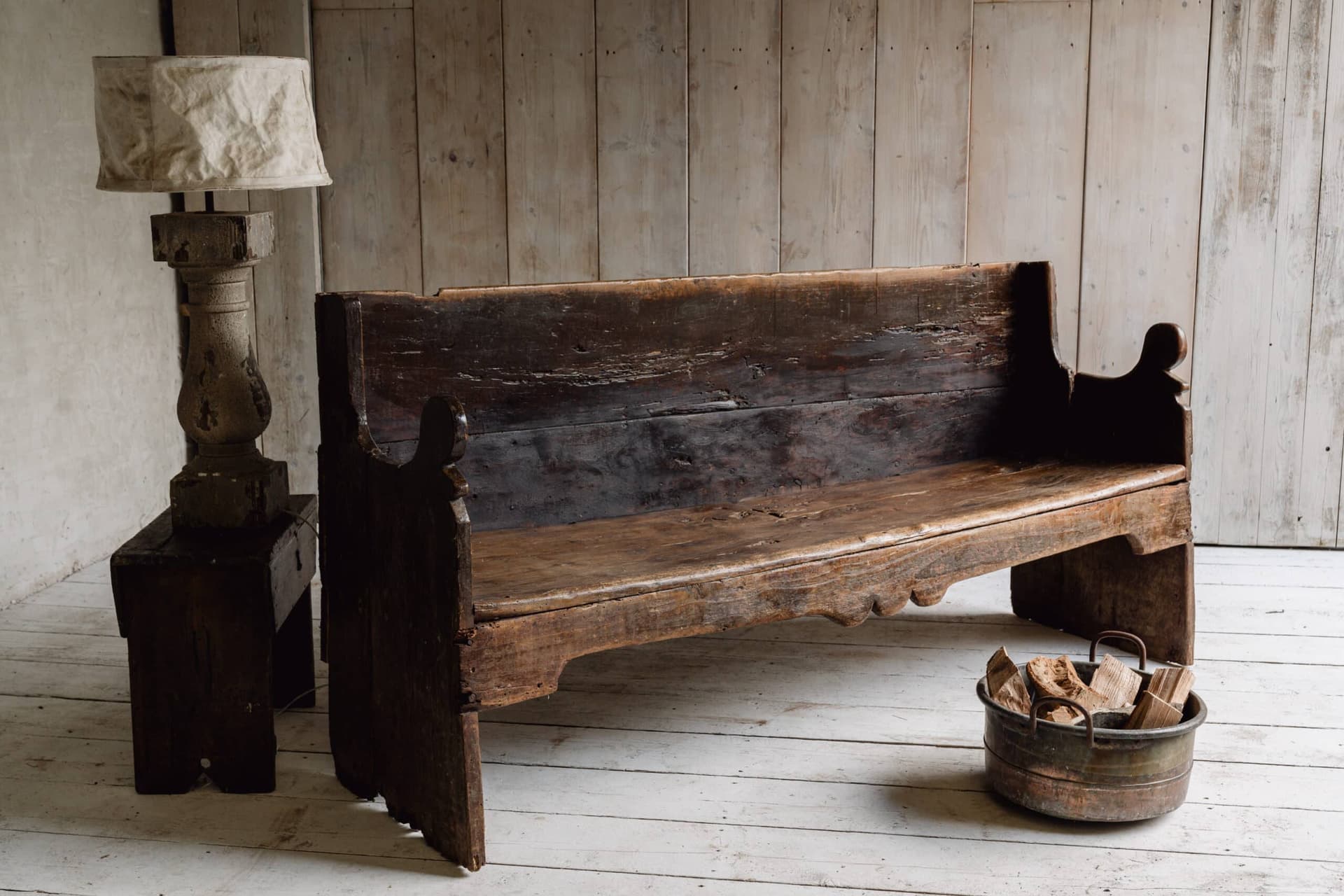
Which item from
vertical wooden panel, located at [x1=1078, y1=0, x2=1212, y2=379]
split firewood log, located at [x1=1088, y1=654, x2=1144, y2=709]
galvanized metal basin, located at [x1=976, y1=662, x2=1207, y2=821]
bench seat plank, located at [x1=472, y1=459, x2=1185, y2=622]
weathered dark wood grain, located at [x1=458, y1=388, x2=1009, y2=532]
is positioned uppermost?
vertical wooden panel, located at [x1=1078, y1=0, x2=1212, y2=379]

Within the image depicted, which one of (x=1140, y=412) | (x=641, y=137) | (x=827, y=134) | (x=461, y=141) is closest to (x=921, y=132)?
(x=827, y=134)

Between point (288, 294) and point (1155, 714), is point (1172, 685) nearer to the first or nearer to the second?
point (1155, 714)

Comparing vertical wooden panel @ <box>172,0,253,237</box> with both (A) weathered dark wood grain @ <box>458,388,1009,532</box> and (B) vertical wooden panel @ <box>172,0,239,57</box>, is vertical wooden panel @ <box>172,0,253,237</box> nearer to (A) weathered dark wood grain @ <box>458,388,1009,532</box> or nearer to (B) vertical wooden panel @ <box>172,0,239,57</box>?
(B) vertical wooden panel @ <box>172,0,239,57</box>

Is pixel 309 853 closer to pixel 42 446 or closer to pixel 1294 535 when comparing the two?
pixel 42 446

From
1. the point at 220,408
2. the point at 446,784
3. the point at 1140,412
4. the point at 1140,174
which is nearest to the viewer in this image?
the point at 446,784

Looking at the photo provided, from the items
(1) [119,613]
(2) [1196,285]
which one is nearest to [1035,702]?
(1) [119,613]

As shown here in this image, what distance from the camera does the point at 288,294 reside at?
377cm

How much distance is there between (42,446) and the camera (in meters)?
3.33

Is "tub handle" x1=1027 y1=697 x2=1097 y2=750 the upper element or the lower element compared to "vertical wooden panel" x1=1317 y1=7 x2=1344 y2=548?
lower

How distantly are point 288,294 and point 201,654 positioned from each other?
1719 millimetres

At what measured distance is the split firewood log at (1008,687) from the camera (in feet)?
7.45

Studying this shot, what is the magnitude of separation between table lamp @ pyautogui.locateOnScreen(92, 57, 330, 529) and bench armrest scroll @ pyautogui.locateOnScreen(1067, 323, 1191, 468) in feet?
5.87

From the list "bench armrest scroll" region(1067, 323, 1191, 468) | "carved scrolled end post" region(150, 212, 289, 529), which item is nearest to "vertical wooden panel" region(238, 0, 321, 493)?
"carved scrolled end post" region(150, 212, 289, 529)

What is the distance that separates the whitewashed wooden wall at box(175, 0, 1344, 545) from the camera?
3.63m
